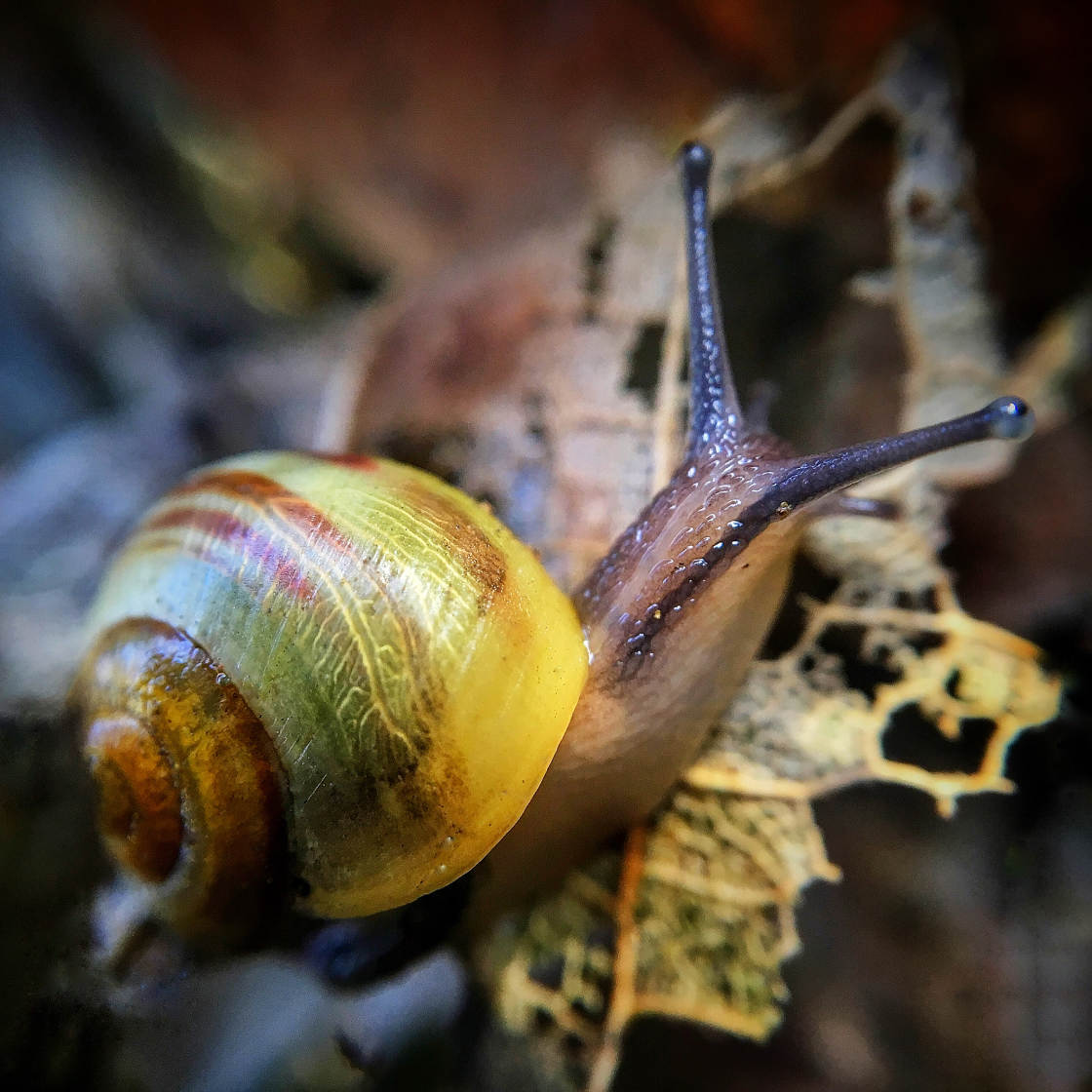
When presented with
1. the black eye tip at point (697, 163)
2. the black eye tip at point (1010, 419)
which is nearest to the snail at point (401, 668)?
the black eye tip at point (1010, 419)

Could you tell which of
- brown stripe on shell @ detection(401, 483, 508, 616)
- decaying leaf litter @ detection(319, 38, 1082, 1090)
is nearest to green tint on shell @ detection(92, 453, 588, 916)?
brown stripe on shell @ detection(401, 483, 508, 616)

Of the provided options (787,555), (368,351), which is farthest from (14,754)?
(787,555)

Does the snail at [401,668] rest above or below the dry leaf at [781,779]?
above

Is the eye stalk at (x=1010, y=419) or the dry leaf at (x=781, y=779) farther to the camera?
the dry leaf at (x=781, y=779)

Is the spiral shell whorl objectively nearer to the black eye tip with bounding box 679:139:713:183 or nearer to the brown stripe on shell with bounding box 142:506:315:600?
the brown stripe on shell with bounding box 142:506:315:600

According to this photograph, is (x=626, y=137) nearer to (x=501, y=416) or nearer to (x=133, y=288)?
(x=501, y=416)

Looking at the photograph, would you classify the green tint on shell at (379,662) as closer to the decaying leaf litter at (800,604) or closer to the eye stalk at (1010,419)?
the decaying leaf litter at (800,604)

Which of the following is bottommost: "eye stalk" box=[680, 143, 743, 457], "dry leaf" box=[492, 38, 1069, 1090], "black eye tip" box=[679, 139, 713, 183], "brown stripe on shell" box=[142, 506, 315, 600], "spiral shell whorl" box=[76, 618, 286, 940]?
"dry leaf" box=[492, 38, 1069, 1090]
